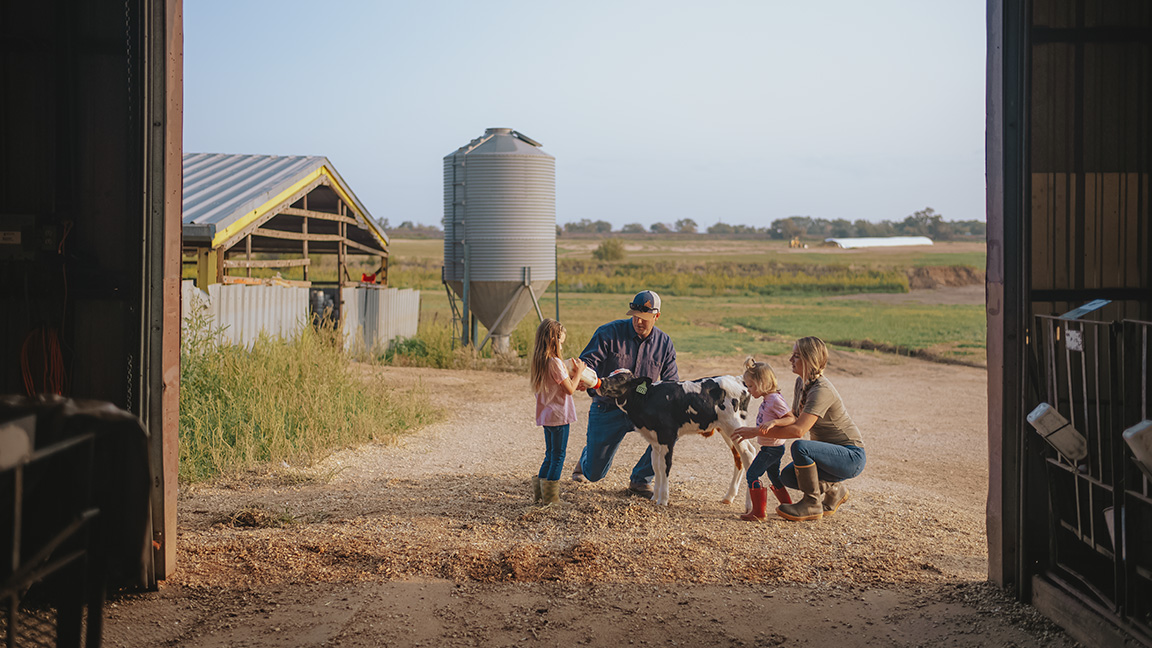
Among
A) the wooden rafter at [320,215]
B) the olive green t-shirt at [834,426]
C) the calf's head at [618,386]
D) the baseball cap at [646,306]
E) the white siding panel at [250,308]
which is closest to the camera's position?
the olive green t-shirt at [834,426]

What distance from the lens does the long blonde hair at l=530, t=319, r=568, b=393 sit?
6703mm

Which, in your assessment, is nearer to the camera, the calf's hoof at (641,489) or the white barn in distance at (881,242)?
the calf's hoof at (641,489)

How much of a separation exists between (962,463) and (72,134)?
28.8ft

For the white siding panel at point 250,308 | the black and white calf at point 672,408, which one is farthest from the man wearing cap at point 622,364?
the white siding panel at point 250,308

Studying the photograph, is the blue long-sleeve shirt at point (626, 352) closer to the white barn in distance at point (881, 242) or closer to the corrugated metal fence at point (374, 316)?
the corrugated metal fence at point (374, 316)

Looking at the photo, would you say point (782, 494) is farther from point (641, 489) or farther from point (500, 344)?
point (500, 344)

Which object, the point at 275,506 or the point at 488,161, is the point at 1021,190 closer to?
the point at 275,506

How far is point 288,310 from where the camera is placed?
1482 cm

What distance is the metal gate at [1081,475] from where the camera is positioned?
14.4ft

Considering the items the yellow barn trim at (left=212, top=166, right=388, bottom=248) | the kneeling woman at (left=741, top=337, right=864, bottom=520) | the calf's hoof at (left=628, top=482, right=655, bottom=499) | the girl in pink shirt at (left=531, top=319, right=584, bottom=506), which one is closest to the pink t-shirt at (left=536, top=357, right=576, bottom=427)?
the girl in pink shirt at (left=531, top=319, right=584, bottom=506)

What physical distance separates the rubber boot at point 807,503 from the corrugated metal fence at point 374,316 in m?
10.9

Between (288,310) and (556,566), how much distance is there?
1057 centimetres

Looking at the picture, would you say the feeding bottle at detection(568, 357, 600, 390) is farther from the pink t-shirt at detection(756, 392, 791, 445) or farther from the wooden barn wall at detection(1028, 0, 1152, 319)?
the wooden barn wall at detection(1028, 0, 1152, 319)

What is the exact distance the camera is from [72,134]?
4.94 metres
